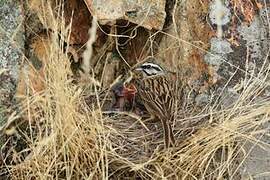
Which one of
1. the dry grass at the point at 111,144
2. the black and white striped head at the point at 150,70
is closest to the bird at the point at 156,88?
the black and white striped head at the point at 150,70

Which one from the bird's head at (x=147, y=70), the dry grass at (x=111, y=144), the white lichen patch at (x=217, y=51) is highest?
the white lichen patch at (x=217, y=51)

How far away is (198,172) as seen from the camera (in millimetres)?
3977

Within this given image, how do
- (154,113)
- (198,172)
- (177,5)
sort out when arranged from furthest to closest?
(177,5) < (154,113) < (198,172)

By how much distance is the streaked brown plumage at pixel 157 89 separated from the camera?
4.29 meters

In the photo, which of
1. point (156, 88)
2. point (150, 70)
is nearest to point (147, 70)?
point (150, 70)

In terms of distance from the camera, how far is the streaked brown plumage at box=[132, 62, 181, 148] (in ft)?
14.1

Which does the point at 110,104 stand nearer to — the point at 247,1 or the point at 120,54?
the point at 120,54

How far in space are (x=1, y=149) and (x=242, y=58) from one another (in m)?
1.36

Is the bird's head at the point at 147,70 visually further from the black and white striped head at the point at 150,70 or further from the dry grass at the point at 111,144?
the dry grass at the point at 111,144

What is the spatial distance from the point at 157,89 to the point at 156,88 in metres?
0.01

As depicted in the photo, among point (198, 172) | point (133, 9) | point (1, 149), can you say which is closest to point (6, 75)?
point (1, 149)

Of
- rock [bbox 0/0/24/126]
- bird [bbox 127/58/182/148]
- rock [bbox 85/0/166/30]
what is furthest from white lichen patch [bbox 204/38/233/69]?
rock [bbox 0/0/24/126]

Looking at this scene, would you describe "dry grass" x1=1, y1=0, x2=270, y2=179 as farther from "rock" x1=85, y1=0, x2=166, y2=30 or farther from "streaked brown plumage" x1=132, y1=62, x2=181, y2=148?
"rock" x1=85, y1=0, x2=166, y2=30

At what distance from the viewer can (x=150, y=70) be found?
178 inches
